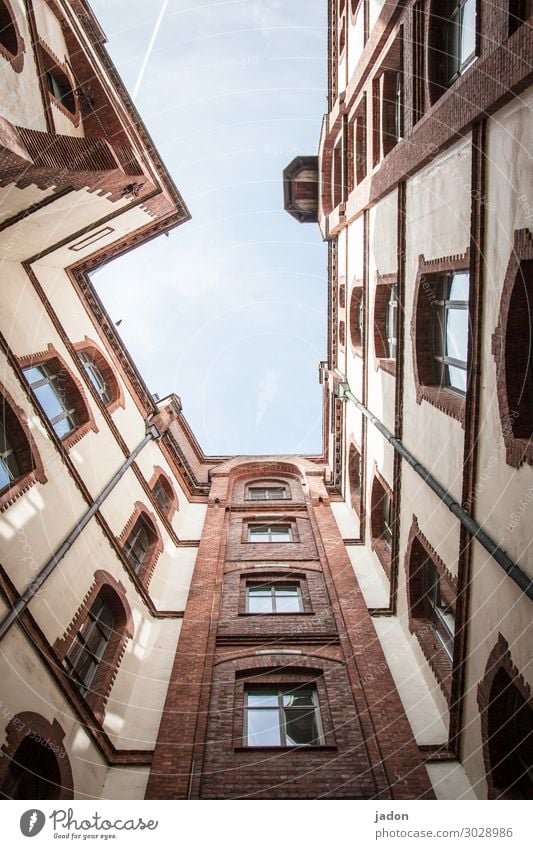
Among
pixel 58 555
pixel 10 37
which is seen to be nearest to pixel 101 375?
pixel 58 555

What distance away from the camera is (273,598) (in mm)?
12047

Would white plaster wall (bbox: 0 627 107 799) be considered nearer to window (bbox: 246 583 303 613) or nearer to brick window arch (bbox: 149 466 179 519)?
window (bbox: 246 583 303 613)

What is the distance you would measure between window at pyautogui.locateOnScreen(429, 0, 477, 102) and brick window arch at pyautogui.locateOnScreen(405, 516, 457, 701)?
806 centimetres

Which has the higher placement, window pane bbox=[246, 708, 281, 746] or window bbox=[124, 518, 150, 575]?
window bbox=[124, 518, 150, 575]

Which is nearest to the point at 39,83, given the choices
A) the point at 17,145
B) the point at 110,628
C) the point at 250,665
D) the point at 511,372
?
the point at 17,145

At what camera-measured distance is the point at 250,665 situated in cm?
953

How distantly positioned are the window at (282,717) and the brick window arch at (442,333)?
18.3 feet

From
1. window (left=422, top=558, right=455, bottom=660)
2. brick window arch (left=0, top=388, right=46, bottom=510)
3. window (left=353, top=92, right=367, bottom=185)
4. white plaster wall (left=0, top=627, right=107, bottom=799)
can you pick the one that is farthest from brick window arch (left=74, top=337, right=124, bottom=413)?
window (left=353, top=92, right=367, bottom=185)

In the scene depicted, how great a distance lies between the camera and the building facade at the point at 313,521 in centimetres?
652

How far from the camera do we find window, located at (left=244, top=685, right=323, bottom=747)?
8.14m

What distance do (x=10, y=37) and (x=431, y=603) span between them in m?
12.4

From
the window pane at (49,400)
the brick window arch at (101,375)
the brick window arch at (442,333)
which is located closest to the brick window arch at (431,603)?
the brick window arch at (442,333)

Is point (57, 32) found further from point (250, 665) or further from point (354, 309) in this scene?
point (250, 665)

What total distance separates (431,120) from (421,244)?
199cm
